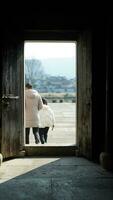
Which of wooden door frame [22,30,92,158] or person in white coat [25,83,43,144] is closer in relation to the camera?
wooden door frame [22,30,92,158]

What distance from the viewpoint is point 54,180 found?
220 inches

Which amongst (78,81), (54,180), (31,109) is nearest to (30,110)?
(31,109)

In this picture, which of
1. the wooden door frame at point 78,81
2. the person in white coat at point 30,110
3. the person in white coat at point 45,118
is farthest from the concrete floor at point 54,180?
the person in white coat at point 45,118

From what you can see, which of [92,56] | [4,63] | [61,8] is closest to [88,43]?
[92,56]

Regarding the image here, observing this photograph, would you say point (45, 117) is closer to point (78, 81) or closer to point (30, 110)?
point (30, 110)

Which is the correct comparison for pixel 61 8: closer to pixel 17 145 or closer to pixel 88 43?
pixel 88 43

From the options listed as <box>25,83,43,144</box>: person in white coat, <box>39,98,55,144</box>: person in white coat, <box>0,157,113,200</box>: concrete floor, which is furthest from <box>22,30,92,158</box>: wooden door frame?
<box>39,98,55,144</box>: person in white coat

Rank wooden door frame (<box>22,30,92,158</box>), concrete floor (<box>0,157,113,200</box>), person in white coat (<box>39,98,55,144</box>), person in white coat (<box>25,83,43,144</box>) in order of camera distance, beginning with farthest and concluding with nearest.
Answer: person in white coat (<box>39,98,55,144</box>)
person in white coat (<box>25,83,43,144</box>)
wooden door frame (<box>22,30,92,158</box>)
concrete floor (<box>0,157,113,200</box>)

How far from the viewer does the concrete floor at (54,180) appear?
485cm

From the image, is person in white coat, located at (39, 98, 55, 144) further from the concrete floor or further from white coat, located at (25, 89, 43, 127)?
the concrete floor

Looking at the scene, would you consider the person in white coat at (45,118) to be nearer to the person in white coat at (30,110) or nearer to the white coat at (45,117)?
the white coat at (45,117)

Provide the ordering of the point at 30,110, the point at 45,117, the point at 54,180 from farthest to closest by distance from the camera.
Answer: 1. the point at 45,117
2. the point at 30,110
3. the point at 54,180

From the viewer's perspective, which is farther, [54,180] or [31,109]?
[31,109]

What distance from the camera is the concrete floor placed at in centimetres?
485
